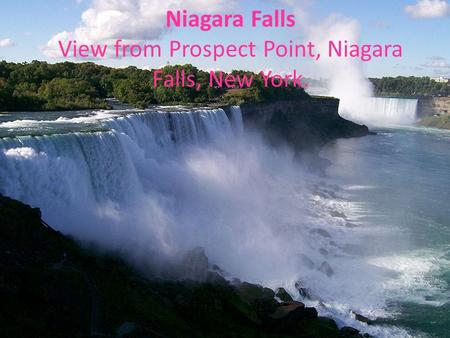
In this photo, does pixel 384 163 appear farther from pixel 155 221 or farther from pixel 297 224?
pixel 155 221

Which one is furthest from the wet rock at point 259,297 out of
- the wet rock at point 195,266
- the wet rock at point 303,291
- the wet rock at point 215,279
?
the wet rock at point 303,291

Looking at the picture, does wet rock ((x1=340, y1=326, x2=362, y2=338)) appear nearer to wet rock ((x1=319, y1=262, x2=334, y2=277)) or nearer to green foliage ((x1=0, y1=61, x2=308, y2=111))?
wet rock ((x1=319, y1=262, x2=334, y2=277))

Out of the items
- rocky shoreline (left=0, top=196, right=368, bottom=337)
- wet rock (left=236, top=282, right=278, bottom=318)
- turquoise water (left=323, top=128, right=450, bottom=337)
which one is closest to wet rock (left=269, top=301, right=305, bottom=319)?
rocky shoreline (left=0, top=196, right=368, bottom=337)

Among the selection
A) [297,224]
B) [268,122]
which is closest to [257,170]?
[297,224]

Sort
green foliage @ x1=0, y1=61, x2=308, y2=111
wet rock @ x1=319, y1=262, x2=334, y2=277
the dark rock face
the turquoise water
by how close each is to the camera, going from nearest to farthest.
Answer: the turquoise water → wet rock @ x1=319, y1=262, x2=334, y2=277 → green foliage @ x1=0, y1=61, x2=308, y2=111 → the dark rock face

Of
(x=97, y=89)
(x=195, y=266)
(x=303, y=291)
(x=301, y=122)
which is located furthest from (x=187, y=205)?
(x=301, y=122)

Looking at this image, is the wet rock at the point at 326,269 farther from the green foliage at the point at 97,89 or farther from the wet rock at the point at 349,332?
the green foliage at the point at 97,89
